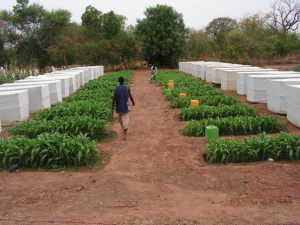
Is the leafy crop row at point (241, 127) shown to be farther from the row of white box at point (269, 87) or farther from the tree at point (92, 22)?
the tree at point (92, 22)

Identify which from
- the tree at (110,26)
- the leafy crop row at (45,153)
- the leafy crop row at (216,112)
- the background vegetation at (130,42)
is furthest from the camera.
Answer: the tree at (110,26)

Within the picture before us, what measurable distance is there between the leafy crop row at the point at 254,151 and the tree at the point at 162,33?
2927 centimetres

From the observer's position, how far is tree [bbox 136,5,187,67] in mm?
34812

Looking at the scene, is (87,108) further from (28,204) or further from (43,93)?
(28,204)

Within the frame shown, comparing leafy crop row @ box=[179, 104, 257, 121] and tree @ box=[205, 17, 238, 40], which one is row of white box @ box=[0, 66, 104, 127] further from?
tree @ box=[205, 17, 238, 40]

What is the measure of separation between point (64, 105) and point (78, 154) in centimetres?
451

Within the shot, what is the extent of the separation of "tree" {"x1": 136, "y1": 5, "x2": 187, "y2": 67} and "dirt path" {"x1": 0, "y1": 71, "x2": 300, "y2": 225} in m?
29.2

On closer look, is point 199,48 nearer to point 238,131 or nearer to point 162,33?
point 162,33

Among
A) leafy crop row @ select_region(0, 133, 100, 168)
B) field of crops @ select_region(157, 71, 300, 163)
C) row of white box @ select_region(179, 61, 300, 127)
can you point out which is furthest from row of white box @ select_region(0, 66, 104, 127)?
row of white box @ select_region(179, 61, 300, 127)

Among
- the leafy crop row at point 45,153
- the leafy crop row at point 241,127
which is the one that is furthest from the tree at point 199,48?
the leafy crop row at point 45,153

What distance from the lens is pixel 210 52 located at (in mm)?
42312

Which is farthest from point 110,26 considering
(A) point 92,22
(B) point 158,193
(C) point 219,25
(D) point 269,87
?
(B) point 158,193

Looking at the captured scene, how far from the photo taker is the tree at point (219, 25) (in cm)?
5509

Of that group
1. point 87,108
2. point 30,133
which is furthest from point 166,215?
point 87,108
